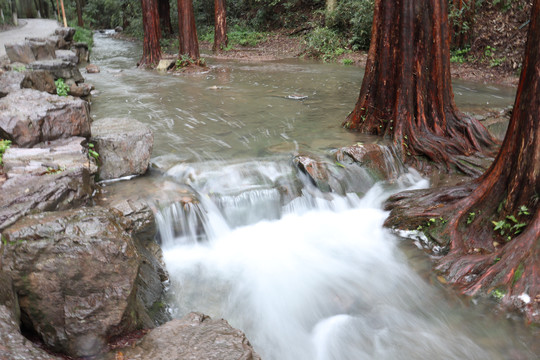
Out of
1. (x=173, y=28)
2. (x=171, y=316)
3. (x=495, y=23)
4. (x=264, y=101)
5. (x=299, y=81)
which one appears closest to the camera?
(x=171, y=316)

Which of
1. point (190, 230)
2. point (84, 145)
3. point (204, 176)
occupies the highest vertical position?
point (84, 145)

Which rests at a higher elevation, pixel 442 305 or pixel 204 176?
pixel 204 176

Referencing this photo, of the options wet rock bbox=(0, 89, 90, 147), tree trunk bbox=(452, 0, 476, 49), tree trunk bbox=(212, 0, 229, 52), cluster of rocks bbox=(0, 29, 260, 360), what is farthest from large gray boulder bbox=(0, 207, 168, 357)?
tree trunk bbox=(212, 0, 229, 52)

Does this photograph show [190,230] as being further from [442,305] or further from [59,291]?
[442,305]

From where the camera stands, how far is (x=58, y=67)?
31.8ft

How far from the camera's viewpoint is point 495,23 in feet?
47.7

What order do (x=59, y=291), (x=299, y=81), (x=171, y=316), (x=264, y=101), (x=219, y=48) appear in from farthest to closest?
(x=219, y=48) < (x=299, y=81) < (x=264, y=101) < (x=171, y=316) < (x=59, y=291)

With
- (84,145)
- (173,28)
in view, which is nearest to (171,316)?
(84,145)

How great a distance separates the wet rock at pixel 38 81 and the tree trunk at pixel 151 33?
26.8 ft

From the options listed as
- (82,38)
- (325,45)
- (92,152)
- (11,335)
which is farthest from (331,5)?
(11,335)

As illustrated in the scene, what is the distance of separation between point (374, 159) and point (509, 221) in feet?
8.67

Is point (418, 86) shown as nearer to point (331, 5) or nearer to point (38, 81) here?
point (38, 81)

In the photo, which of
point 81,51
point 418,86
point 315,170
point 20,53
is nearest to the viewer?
point 315,170

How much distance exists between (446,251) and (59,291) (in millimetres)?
4169
